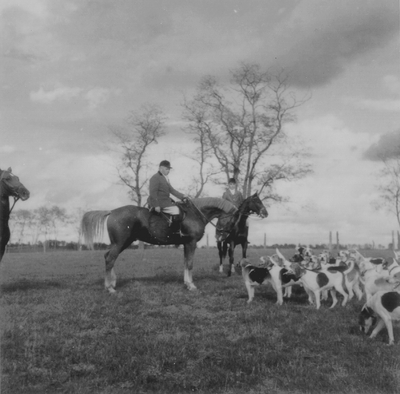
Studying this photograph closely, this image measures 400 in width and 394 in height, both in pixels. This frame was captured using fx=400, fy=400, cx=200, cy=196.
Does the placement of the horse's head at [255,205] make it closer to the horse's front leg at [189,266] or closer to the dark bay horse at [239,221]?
the dark bay horse at [239,221]

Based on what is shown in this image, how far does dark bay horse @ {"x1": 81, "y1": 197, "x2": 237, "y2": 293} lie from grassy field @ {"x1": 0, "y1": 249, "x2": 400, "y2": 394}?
60.0 inches

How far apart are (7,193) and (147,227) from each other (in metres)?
3.51

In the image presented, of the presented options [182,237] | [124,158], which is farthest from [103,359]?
[124,158]

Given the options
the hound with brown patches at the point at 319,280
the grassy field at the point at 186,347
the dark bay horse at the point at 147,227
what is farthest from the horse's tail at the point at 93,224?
the hound with brown patches at the point at 319,280

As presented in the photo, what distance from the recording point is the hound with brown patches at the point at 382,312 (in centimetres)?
587

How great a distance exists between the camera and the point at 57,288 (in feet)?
34.6

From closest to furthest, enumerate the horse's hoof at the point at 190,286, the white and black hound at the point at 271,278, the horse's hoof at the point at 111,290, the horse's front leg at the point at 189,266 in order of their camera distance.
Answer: the white and black hound at the point at 271,278 → the horse's hoof at the point at 111,290 → the horse's hoof at the point at 190,286 → the horse's front leg at the point at 189,266

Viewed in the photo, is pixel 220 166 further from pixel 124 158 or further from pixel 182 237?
pixel 182 237

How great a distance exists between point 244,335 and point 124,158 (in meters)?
29.4

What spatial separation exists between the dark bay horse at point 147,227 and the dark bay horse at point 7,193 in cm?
211

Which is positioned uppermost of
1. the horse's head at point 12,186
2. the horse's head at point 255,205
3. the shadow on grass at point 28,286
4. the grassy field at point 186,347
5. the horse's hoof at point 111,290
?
the horse's head at point 12,186

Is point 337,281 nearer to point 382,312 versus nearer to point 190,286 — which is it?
point 382,312

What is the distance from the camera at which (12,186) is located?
9.41m

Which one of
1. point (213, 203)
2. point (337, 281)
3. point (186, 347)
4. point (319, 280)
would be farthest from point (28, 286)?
point (337, 281)
